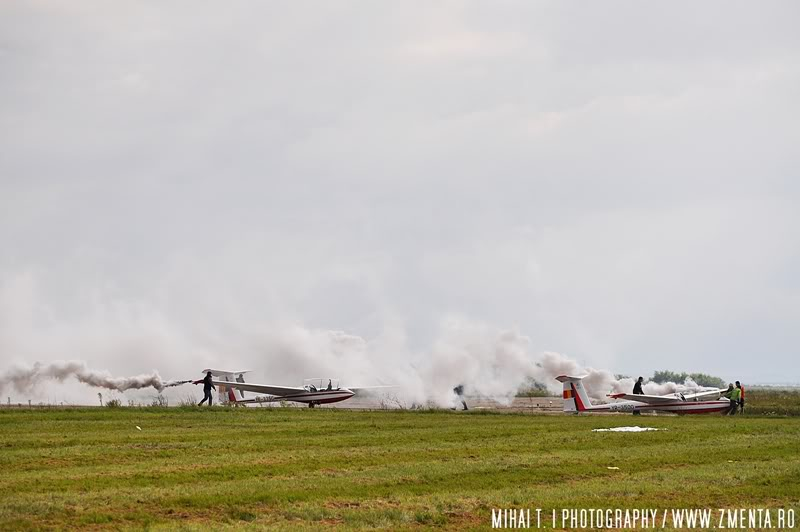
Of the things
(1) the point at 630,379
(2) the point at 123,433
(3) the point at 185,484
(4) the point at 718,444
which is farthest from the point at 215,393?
(3) the point at 185,484

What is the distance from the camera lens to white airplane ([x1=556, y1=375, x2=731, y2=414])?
174 feet

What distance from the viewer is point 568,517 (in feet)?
57.1

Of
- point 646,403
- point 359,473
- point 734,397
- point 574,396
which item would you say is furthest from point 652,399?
point 359,473

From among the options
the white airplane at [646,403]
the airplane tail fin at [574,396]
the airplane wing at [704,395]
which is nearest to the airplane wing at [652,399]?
the white airplane at [646,403]

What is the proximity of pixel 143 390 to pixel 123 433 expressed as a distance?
51.3 meters

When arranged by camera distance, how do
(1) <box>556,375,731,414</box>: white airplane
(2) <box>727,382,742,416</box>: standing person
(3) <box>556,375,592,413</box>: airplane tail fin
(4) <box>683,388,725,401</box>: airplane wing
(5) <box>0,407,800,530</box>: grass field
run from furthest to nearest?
(4) <box>683,388,725,401</box>: airplane wing
(3) <box>556,375,592,413</box>: airplane tail fin
(1) <box>556,375,731,414</box>: white airplane
(2) <box>727,382,742,416</box>: standing person
(5) <box>0,407,800,530</box>: grass field

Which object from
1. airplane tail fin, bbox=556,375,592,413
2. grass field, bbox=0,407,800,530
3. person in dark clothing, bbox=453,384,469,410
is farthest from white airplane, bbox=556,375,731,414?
grass field, bbox=0,407,800,530

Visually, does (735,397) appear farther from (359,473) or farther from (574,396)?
(359,473)

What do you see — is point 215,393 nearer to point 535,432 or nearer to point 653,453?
point 535,432

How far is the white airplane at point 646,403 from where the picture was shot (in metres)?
53.1

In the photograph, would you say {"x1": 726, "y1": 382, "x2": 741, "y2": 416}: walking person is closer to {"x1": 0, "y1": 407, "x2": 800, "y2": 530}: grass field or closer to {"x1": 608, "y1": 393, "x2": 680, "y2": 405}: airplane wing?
{"x1": 608, "y1": 393, "x2": 680, "y2": 405}: airplane wing

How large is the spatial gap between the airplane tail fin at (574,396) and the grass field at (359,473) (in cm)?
1831

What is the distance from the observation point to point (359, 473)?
72.2 feet

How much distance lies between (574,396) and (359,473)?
3392cm
